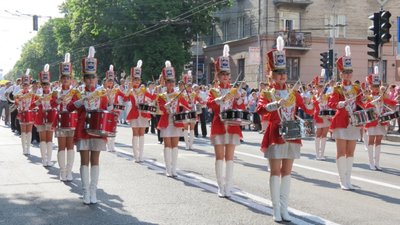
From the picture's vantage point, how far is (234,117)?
9.68m

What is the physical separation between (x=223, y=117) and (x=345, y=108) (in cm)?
262

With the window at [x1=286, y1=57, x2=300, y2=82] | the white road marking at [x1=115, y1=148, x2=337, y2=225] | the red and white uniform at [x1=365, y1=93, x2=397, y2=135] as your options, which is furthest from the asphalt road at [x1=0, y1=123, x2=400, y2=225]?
the window at [x1=286, y1=57, x2=300, y2=82]

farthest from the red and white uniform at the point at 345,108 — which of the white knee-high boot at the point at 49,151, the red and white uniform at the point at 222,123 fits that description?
the white knee-high boot at the point at 49,151

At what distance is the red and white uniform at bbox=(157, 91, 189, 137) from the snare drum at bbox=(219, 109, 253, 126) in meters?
2.57

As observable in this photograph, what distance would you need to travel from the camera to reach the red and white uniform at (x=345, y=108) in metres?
10.7

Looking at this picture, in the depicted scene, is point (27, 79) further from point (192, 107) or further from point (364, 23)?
point (364, 23)

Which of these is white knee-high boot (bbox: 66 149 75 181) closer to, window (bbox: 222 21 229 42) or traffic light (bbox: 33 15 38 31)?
traffic light (bbox: 33 15 38 31)

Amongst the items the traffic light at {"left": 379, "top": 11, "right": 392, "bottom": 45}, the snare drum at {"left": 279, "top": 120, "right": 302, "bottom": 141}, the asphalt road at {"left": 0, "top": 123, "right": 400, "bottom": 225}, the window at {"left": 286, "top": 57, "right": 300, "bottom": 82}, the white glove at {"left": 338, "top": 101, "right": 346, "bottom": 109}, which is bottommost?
the asphalt road at {"left": 0, "top": 123, "right": 400, "bottom": 225}

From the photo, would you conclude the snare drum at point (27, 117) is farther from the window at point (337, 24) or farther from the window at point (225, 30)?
the window at point (225, 30)

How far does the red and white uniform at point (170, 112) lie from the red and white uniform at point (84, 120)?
2.96m

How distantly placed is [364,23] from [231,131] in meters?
42.7

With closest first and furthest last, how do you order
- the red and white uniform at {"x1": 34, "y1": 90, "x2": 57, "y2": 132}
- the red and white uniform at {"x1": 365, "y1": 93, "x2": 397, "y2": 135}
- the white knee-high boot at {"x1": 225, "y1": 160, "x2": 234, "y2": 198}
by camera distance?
the white knee-high boot at {"x1": 225, "y1": 160, "x2": 234, "y2": 198}, the red and white uniform at {"x1": 34, "y1": 90, "x2": 57, "y2": 132}, the red and white uniform at {"x1": 365, "y1": 93, "x2": 397, "y2": 135}

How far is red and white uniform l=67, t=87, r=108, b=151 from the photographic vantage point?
9227mm

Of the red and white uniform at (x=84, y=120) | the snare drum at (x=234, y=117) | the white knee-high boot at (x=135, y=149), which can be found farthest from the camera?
the white knee-high boot at (x=135, y=149)
